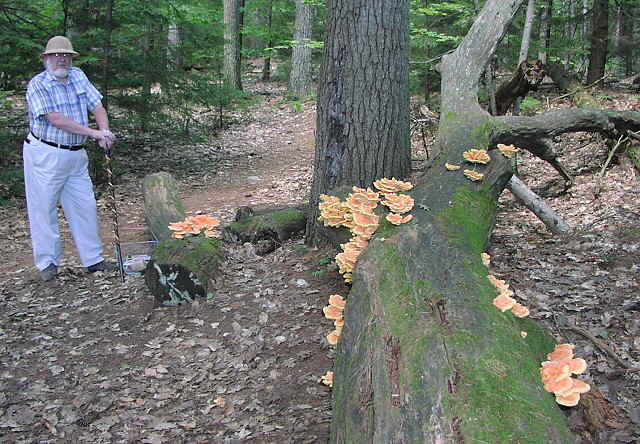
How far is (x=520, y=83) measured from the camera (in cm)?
879

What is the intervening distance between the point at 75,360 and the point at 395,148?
12.0ft

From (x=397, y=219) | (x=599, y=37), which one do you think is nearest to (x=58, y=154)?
(x=397, y=219)

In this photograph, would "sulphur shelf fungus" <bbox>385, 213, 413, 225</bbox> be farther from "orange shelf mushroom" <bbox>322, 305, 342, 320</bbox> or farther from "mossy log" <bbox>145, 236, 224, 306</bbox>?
"mossy log" <bbox>145, 236, 224, 306</bbox>

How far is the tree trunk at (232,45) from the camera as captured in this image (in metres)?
18.5

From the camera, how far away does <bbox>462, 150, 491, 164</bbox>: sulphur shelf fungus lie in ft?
15.9

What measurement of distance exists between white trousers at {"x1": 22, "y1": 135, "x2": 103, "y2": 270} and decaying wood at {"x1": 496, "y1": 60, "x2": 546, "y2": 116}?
6.89 meters

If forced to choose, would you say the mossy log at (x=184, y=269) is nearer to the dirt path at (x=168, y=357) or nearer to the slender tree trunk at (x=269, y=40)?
the dirt path at (x=168, y=357)

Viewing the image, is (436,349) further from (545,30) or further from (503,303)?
(545,30)

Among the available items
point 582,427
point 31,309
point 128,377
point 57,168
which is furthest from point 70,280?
point 582,427

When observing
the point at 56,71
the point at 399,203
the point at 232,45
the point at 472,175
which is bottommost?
the point at 399,203

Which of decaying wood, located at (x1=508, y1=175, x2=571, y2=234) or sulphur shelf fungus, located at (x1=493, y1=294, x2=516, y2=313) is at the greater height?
sulphur shelf fungus, located at (x1=493, y1=294, x2=516, y2=313)

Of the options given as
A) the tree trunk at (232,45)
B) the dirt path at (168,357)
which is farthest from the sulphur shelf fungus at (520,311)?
the tree trunk at (232,45)

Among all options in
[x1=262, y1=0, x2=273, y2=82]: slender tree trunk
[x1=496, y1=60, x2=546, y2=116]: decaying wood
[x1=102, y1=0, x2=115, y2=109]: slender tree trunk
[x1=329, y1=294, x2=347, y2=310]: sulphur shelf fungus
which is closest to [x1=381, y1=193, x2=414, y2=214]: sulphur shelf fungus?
[x1=329, y1=294, x2=347, y2=310]: sulphur shelf fungus

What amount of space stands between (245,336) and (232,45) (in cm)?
1620
